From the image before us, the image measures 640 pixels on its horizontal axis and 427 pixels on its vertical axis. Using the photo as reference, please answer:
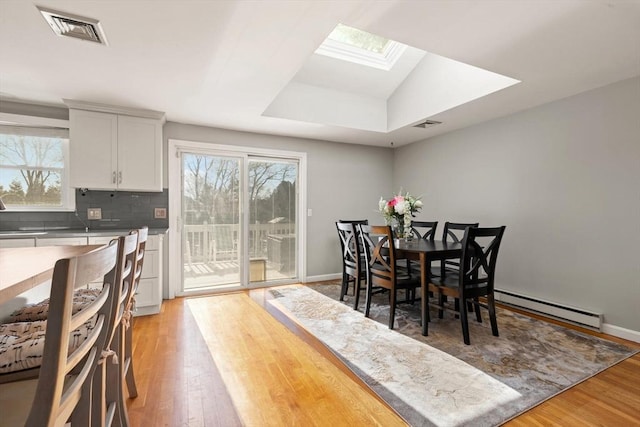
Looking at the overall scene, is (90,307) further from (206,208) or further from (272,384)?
(206,208)

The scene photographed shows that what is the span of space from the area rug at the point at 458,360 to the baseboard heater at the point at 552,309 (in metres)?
0.23

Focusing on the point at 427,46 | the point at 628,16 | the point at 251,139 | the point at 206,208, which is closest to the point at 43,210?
the point at 206,208

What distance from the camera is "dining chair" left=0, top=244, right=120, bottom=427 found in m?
0.57

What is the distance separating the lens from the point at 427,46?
2287 millimetres

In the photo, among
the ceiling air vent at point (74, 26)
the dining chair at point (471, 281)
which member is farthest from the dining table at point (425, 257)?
the ceiling air vent at point (74, 26)

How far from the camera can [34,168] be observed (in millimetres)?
3312

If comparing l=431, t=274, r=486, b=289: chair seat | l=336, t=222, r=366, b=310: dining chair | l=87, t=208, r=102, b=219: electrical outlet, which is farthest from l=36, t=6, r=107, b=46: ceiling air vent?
l=431, t=274, r=486, b=289: chair seat

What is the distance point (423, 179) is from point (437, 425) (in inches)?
153

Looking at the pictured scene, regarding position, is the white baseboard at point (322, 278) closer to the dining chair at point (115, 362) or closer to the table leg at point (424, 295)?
the table leg at point (424, 295)

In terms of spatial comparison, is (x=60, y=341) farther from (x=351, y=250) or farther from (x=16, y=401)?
(x=351, y=250)

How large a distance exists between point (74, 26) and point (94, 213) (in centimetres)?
229

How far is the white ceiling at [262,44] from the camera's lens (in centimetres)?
181

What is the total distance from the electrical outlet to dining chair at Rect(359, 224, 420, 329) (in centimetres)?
311

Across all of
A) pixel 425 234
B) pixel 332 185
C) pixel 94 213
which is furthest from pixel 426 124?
pixel 94 213
